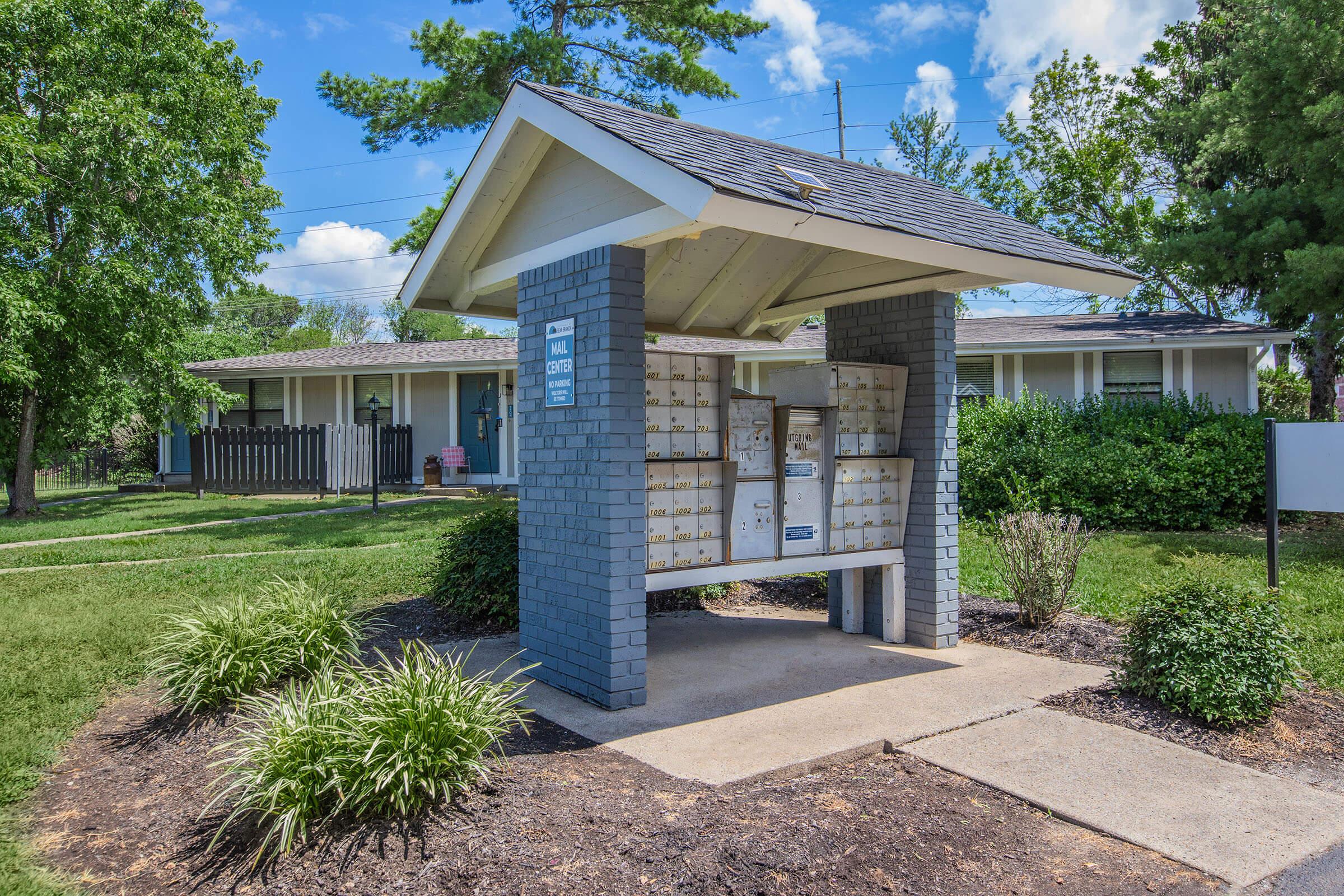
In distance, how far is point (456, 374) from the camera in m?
21.0

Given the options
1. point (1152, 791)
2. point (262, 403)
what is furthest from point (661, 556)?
point (262, 403)

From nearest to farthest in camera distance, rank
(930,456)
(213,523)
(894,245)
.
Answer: (894,245), (930,456), (213,523)

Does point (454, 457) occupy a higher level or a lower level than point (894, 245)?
lower

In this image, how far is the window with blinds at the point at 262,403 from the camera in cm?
2325

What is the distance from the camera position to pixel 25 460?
52.9 feet

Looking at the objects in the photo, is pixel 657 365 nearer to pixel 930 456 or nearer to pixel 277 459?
pixel 930 456

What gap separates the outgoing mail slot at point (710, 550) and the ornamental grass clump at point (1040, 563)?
2.76 meters

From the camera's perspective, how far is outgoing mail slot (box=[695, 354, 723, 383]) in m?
5.41

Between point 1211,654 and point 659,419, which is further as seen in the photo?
point 659,419

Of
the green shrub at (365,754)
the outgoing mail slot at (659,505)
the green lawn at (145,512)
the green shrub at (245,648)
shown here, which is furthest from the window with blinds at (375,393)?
the green shrub at (365,754)

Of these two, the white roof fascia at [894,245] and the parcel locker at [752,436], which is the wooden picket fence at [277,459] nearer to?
the parcel locker at [752,436]

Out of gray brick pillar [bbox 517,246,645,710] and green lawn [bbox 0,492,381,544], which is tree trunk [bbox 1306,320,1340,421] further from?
green lawn [bbox 0,492,381,544]

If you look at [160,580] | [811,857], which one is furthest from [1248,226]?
[160,580]

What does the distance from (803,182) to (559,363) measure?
1.84 metres
